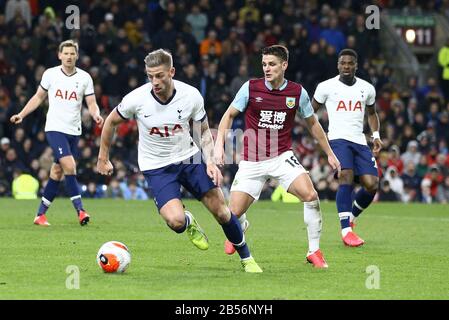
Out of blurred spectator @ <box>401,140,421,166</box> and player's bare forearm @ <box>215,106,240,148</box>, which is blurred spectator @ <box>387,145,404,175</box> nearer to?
blurred spectator @ <box>401,140,421,166</box>

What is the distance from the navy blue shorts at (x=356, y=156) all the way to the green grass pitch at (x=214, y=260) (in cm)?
100

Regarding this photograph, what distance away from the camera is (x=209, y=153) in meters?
11.5

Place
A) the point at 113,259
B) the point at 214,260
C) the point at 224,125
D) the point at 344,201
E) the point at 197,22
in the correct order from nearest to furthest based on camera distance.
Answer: the point at 113,259, the point at 224,125, the point at 214,260, the point at 344,201, the point at 197,22

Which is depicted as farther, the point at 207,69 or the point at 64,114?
the point at 207,69

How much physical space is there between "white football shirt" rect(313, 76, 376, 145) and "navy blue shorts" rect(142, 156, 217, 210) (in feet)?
13.8

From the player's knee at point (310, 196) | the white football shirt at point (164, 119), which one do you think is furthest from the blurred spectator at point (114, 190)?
the white football shirt at point (164, 119)

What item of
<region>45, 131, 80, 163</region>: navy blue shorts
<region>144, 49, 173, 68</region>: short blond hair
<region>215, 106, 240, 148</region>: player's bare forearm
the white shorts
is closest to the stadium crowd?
<region>45, 131, 80, 163</region>: navy blue shorts

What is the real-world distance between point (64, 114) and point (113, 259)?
233 inches

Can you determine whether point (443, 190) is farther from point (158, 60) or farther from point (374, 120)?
point (158, 60)

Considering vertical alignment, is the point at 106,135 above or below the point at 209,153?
above

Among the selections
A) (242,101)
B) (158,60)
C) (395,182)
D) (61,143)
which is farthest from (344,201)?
(395,182)

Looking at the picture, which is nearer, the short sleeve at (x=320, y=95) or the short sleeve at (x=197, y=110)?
the short sleeve at (x=197, y=110)

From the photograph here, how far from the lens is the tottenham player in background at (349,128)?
1551 centimetres

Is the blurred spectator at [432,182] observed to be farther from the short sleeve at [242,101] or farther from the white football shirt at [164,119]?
the white football shirt at [164,119]
